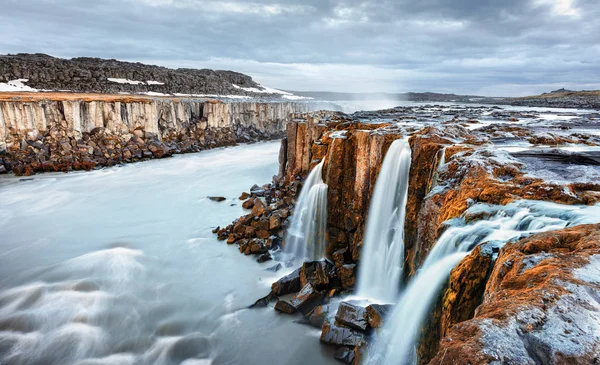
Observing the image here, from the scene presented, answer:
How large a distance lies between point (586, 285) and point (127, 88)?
4822 cm

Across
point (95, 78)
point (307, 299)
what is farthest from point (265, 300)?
point (95, 78)

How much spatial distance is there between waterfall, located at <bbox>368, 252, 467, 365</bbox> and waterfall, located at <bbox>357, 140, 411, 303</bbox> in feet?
7.76

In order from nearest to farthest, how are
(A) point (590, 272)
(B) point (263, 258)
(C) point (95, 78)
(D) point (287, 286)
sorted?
(A) point (590, 272), (D) point (287, 286), (B) point (263, 258), (C) point (95, 78)

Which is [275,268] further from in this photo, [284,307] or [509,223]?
[509,223]

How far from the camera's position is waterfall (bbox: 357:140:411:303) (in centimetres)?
711

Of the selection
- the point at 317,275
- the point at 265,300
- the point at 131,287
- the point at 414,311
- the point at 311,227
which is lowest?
the point at 131,287

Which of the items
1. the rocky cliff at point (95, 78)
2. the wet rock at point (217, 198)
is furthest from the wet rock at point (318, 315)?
the rocky cliff at point (95, 78)

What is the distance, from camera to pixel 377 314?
5.90 metres

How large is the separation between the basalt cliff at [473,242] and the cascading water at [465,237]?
0.08 ft

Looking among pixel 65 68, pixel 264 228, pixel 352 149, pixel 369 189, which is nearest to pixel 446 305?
pixel 369 189

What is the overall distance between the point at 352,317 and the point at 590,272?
14.2 ft

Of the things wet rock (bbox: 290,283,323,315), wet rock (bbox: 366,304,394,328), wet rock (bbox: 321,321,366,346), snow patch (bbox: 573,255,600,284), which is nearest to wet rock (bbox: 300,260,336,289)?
wet rock (bbox: 290,283,323,315)

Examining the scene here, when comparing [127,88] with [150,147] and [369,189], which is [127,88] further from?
[369,189]

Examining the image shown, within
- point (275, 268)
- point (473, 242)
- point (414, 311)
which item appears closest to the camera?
point (473, 242)
